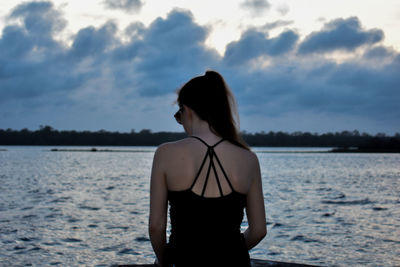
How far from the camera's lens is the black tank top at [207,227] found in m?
2.83

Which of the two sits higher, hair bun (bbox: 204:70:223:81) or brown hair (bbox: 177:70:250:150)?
hair bun (bbox: 204:70:223:81)

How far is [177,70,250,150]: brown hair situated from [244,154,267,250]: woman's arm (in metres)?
0.28

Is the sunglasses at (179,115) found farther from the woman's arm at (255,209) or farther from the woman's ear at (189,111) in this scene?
the woman's arm at (255,209)

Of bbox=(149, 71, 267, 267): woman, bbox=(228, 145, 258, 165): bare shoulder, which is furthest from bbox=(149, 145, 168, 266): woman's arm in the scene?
bbox=(228, 145, 258, 165): bare shoulder

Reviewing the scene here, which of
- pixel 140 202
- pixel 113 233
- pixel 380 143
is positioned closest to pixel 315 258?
pixel 113 233

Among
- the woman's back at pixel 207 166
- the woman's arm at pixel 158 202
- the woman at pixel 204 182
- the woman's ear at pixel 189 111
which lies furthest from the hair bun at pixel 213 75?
the woman's arm at pixel 158 202

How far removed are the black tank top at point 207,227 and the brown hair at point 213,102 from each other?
0.35 ft

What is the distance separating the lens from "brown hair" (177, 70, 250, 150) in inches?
112

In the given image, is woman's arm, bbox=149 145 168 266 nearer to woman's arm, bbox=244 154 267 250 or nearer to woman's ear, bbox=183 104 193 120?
woman's ear, bbox=183 104 193 120

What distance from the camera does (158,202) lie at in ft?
9.42

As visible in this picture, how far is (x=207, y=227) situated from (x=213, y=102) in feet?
2.72

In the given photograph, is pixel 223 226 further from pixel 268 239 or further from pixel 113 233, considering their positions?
pixel 113 233

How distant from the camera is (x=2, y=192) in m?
32.3

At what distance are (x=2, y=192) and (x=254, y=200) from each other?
3312 centimetres
